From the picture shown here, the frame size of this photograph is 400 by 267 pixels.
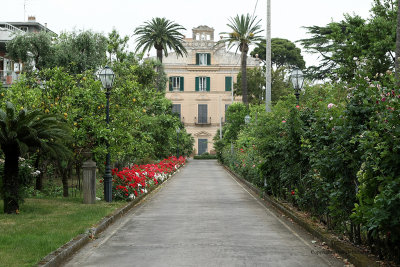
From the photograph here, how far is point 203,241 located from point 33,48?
29.5 metres

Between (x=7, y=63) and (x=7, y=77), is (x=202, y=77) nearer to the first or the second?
(x=7, y=63)

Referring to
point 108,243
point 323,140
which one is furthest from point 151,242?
point 323,140

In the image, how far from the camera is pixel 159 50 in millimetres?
55438

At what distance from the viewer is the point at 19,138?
12.2 meters

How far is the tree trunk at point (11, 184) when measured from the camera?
12.6 meters

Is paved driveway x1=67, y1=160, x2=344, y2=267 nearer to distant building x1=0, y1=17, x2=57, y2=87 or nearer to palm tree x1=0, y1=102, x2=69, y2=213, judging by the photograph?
palm tree x1=0, y1=102, x2=69, y2=213

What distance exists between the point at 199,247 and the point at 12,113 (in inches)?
228

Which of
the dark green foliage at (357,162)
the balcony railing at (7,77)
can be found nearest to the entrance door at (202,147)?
the balcony railing at (7,77)

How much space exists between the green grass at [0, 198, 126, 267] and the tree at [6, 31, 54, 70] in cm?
2120

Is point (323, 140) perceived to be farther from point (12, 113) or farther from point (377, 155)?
point (12, 113)

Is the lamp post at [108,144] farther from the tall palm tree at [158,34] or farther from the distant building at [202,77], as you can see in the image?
the distant building at [202,77]

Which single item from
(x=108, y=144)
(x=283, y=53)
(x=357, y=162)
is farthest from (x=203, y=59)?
(x=357, y=162)

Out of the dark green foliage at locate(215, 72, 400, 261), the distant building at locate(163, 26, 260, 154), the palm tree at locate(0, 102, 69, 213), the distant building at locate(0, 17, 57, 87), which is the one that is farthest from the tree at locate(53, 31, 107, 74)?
the distant building at locate(163, 26, 260, 154)

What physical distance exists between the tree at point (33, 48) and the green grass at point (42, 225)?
835 inches
